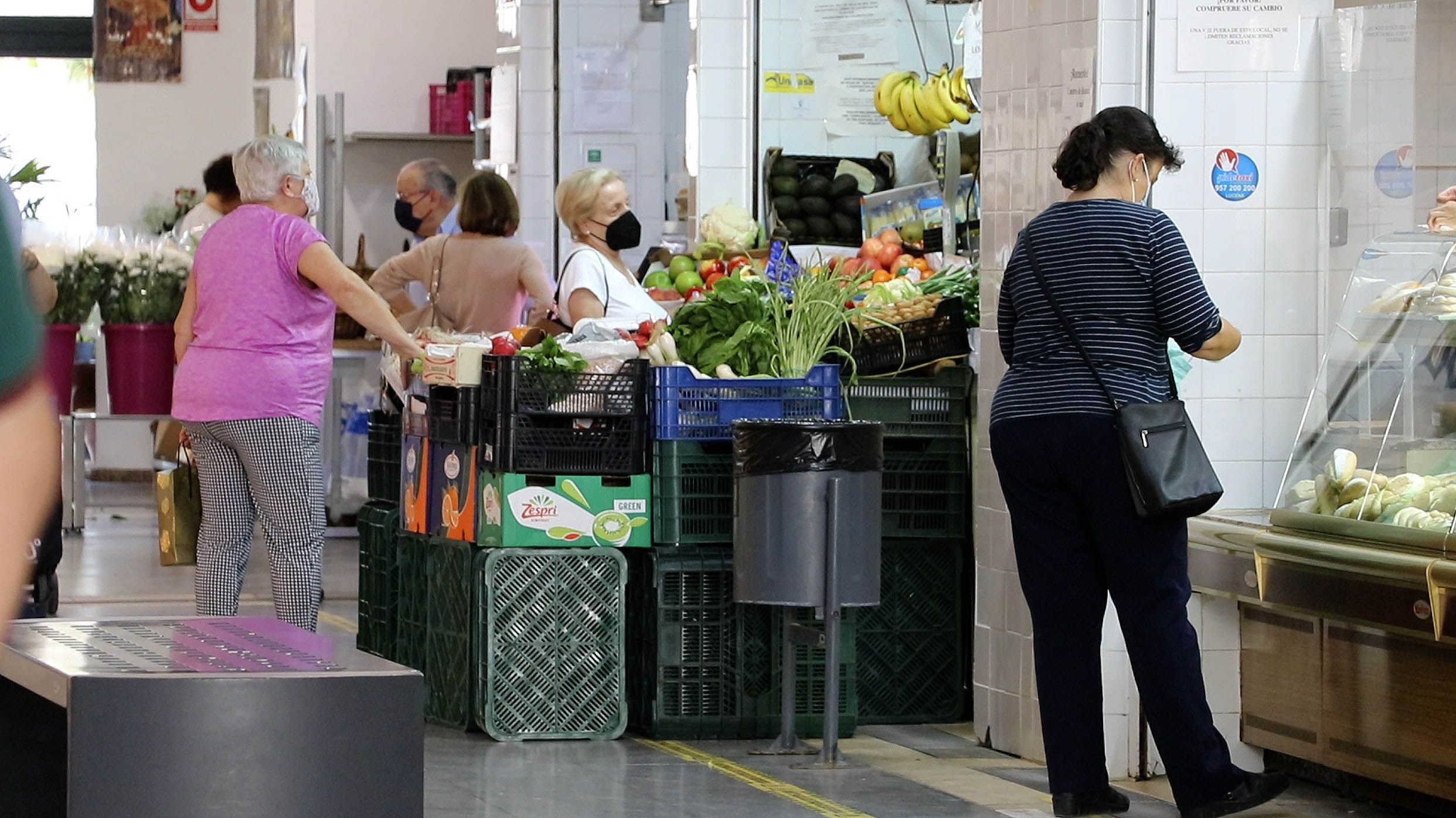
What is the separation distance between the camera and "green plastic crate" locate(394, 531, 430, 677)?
6.38 m

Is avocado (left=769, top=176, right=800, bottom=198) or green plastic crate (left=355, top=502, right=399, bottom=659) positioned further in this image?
avocado (left=769, top=176, right=800, bottom=198)

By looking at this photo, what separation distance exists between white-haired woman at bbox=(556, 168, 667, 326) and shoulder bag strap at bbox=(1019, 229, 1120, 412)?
80.5 inches

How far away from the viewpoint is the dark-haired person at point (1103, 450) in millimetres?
4602

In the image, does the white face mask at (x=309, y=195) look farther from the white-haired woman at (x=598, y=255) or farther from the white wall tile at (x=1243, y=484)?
the white wall tile at (x=1243, y=484)

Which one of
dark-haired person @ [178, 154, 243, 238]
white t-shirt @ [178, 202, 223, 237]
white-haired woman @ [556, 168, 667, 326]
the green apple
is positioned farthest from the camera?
white t-shirt @ [178, 202, 223, 237]

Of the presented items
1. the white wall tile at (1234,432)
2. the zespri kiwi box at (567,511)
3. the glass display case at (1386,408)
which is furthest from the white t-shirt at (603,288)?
the glass display case at (1386,408)

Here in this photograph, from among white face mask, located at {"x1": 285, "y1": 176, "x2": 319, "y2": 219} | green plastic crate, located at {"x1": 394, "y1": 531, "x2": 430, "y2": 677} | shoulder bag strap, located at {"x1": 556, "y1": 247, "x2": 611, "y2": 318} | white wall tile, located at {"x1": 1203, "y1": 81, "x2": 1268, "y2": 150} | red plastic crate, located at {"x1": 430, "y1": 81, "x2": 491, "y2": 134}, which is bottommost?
green plastic crate, located at {"x1": 394, "y1": 531, "x2": 430, "y2": 677}

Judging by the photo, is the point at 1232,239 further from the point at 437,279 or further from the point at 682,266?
the point at 437,279

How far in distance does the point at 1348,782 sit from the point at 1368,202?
1548 millimetres

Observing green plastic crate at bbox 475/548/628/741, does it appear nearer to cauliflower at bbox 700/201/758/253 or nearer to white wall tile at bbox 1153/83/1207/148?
white wall tile at bbox 1153/83/1207/148

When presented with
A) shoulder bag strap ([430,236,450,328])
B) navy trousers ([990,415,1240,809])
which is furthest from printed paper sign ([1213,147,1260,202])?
shoulder bag strap ([430,236,450,328])

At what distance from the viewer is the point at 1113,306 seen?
4.61m

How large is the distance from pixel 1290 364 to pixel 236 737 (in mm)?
3673

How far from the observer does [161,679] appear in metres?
2.68
